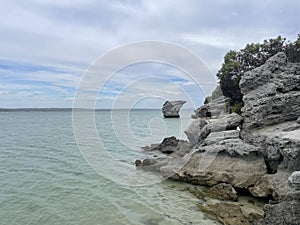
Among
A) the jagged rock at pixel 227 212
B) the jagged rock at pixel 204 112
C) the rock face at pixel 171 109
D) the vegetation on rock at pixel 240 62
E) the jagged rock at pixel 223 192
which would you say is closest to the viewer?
the jagged rock at pixel 227 212

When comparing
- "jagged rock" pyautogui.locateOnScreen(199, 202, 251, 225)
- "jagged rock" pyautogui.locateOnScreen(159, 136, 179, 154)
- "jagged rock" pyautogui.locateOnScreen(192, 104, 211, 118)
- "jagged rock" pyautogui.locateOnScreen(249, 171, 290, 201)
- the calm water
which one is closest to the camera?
"jagged rock" pyautogui.locateOnScreen(199, 202, 251, 225)

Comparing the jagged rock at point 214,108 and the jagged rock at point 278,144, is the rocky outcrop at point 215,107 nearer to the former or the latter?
the jagged rock at point 214,108

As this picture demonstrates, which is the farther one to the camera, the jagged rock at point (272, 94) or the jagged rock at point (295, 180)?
the jagged rock at point (272, 94)

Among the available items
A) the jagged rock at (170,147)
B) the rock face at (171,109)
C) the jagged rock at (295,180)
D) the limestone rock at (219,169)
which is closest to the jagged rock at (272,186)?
the limestone rock at (219,169)

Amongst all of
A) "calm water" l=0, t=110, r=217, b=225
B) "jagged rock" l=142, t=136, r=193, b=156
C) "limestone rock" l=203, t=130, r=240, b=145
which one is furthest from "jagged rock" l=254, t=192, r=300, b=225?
"jagged rock" l=142, t=136, r=193, b=156

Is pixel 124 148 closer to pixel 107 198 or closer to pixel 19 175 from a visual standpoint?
pixel 19 175

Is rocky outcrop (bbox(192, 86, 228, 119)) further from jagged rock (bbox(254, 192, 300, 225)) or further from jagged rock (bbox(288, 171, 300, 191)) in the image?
jagged rock (bbox(254, 192, 300, 225))

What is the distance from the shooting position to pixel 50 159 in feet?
65.2

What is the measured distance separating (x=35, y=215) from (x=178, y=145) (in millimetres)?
14286

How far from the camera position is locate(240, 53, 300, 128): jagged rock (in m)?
14.5

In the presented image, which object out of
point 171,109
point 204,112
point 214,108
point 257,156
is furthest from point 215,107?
point 257,156

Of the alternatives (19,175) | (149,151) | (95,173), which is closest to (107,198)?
(95,173)

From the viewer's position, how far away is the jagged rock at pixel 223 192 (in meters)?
11.5

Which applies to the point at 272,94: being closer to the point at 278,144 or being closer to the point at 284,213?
the point at 278,144
